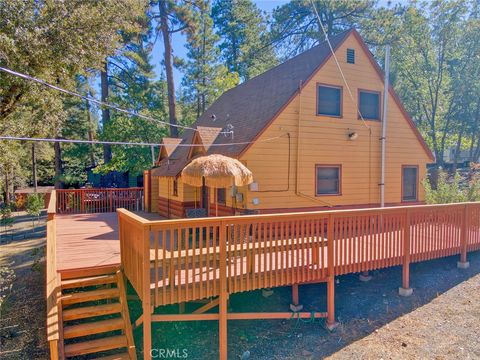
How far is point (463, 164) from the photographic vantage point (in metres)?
32.4

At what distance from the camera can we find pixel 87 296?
5234 millimetres

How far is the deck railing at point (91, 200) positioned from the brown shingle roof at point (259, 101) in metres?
3.21

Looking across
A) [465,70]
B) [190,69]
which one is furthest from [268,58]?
[465,70]

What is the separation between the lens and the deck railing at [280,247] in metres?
4.60

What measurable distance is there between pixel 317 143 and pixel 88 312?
7416 mm

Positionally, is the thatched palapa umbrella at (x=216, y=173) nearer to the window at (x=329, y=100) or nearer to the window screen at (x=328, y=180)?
the window screen at (x=328, y=180)

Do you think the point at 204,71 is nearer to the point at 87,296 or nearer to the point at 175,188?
the point at 175,188

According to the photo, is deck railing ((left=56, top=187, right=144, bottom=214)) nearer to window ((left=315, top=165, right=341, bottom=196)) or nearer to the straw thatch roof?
window ((left=315, top=165, right=341, bottom=196))

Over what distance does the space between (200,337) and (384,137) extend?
834cm

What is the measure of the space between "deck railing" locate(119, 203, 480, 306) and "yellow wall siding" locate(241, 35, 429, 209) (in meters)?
3.26

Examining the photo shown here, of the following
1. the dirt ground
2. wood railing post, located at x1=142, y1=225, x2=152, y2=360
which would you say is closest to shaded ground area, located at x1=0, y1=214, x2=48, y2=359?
the dirt ground

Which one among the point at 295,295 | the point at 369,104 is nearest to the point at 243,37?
the point at 369,104

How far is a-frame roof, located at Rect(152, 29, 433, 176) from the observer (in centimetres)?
941

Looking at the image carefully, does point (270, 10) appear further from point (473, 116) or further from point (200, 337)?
point (200, 337)
